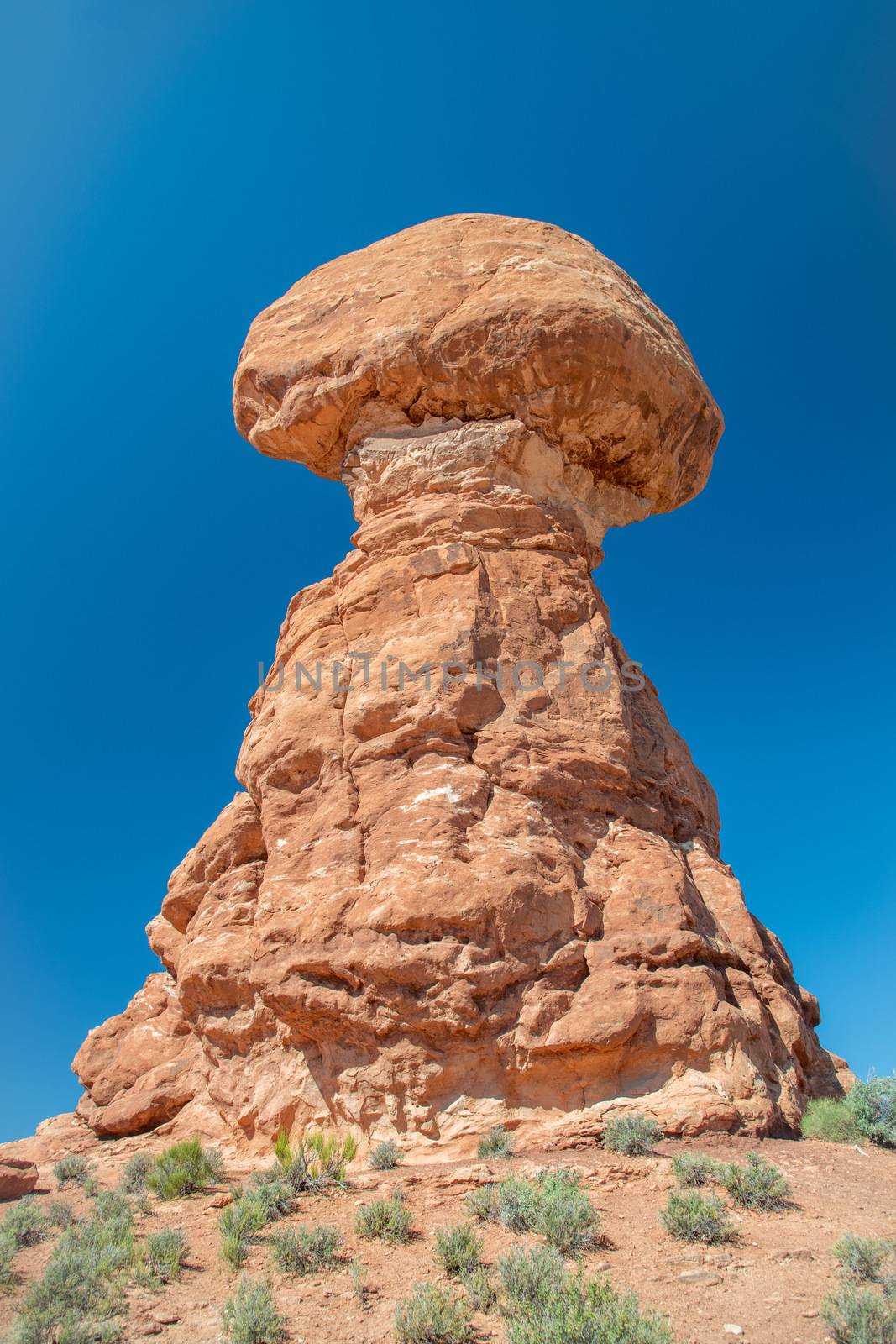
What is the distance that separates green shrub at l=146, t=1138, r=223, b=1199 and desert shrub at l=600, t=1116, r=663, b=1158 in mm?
3845

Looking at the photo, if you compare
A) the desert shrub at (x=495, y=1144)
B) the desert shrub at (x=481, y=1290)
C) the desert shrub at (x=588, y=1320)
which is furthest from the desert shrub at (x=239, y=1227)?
the desert shrub at (x=588, y=1320)

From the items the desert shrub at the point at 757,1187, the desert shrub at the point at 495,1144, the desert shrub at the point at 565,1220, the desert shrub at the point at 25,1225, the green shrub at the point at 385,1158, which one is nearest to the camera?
the desert shrub at the point at 565,1220

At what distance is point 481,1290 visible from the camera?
5.28m

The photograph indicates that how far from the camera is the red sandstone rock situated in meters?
9.09

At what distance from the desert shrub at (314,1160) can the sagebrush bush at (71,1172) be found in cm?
287

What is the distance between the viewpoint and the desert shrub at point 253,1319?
198 inches

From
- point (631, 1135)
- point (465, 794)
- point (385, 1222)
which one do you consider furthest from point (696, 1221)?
point (465, 794)

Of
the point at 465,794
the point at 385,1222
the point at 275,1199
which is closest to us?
the point at 385,1222

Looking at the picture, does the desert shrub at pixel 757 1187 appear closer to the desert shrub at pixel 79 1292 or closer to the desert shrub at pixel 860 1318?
the desert shrub at pixel 860 1318

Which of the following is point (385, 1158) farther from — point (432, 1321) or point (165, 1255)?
point (432, 1321)

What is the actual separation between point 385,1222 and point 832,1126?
483 centimetres

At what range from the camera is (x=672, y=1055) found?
328 inches

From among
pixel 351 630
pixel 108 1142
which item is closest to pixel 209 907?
pixel 108 1142

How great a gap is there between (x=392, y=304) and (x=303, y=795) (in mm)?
7293
